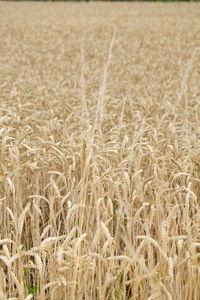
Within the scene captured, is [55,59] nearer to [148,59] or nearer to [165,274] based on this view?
[148,59]

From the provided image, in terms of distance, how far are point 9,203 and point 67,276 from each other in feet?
3.42

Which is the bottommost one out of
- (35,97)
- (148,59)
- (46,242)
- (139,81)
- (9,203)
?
(46,242)

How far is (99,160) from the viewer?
320cm

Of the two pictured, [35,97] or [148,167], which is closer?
[148,167]

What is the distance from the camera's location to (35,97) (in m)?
5.73

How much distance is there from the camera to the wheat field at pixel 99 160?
2.21 meters

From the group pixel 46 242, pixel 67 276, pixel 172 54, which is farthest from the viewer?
pixel 172 54

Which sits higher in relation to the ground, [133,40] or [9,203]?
[133,40]

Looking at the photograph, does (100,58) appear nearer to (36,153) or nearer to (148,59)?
(148,59)

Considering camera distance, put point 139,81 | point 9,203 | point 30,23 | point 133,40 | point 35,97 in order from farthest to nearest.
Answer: point 30,23
point 133,40
point 139,81
point 35,97
point 9,203

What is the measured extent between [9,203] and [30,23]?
15142 mm

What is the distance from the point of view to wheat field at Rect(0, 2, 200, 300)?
221 centimetres

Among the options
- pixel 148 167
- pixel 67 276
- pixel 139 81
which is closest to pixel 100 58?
pixel 139 81

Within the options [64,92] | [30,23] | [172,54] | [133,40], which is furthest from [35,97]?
[30,23]
